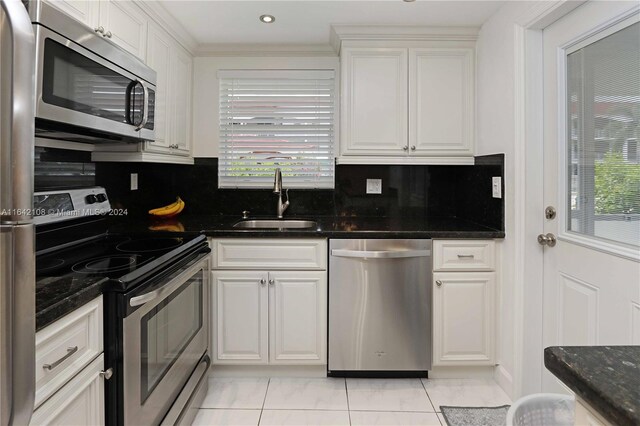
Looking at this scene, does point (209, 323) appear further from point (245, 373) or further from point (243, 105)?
point (243, 105)

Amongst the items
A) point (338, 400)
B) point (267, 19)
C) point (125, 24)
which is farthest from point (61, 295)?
point (267, 19)

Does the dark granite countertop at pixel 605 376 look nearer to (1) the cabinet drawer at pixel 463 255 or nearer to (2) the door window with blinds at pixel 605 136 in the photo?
(2) the door window with blinds at pixel 605 136

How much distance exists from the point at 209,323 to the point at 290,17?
1.90 meters

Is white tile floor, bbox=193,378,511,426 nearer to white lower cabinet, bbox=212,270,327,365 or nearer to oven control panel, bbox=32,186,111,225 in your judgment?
white lower cabinet, bbox=212,270,327,365

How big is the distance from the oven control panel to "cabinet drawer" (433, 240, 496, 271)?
1887mm

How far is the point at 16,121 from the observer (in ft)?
1.84

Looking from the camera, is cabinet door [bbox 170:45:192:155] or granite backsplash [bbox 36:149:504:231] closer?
cabinet door [bbox 170:45:192:155]

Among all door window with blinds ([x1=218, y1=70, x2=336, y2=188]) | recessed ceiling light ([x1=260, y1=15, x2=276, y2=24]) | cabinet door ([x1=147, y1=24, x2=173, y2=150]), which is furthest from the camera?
door window with blinds ([x1=218, y1=70, x2=336, y2=188])

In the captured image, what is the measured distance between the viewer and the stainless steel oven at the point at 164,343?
126 centimetres

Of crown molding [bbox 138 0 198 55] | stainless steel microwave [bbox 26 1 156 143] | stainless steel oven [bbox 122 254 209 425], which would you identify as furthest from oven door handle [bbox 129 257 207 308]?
crown molding [bbox 138 0 198 55]

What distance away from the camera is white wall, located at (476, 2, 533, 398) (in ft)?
6.56

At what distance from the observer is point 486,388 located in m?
2.17

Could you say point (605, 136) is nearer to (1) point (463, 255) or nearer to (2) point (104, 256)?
(1) point (463, 255)

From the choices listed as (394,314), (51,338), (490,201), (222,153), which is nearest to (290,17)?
(222,153)
